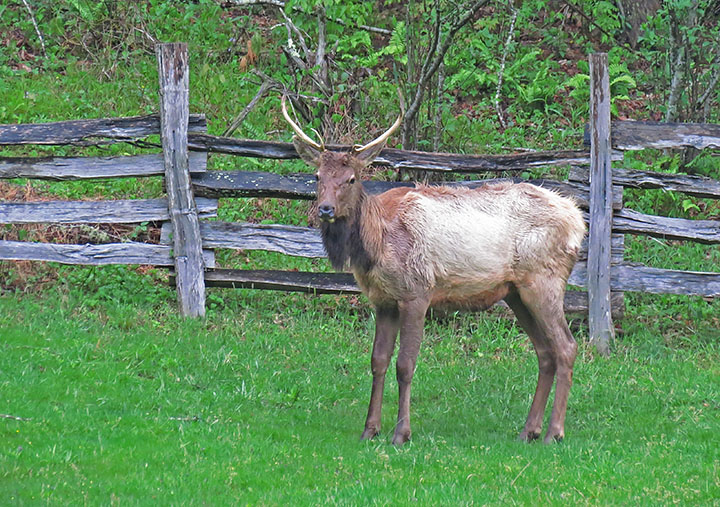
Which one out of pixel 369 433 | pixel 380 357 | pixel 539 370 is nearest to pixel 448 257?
pixel 380 357

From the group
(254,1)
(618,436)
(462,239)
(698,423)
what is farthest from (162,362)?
(254,1)

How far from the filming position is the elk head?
717 cm

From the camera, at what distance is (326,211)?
23.3 feet

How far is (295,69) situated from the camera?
1385cm

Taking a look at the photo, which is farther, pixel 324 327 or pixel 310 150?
pixel 324 327

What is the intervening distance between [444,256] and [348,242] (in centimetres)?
78

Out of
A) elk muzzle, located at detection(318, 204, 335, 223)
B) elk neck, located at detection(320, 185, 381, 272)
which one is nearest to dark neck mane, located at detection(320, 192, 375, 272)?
elk neck, located at detection(320, 185, 381, 272)

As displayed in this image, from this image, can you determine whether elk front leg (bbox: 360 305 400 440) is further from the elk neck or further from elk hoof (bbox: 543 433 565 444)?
elk hoof (bbox: 543 433 565 444)

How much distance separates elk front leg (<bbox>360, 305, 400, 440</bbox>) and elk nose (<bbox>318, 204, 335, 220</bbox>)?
35.8 inches

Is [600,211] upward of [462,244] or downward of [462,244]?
downward

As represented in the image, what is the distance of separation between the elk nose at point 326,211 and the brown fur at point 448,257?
1cm

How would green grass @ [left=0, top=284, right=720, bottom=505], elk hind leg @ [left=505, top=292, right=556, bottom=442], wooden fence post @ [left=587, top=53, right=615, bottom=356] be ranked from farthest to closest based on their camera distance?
wooden fence post @ [left=587, top=53, right=615, bottom=356], elk hind leg @ [left=505, top=292, right=556, bottom=442], green grass @ [left=0, top=284, right=720, bottom=505]

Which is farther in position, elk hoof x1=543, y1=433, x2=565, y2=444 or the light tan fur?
the light tan fur

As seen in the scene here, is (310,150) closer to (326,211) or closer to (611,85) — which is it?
(326,211)
